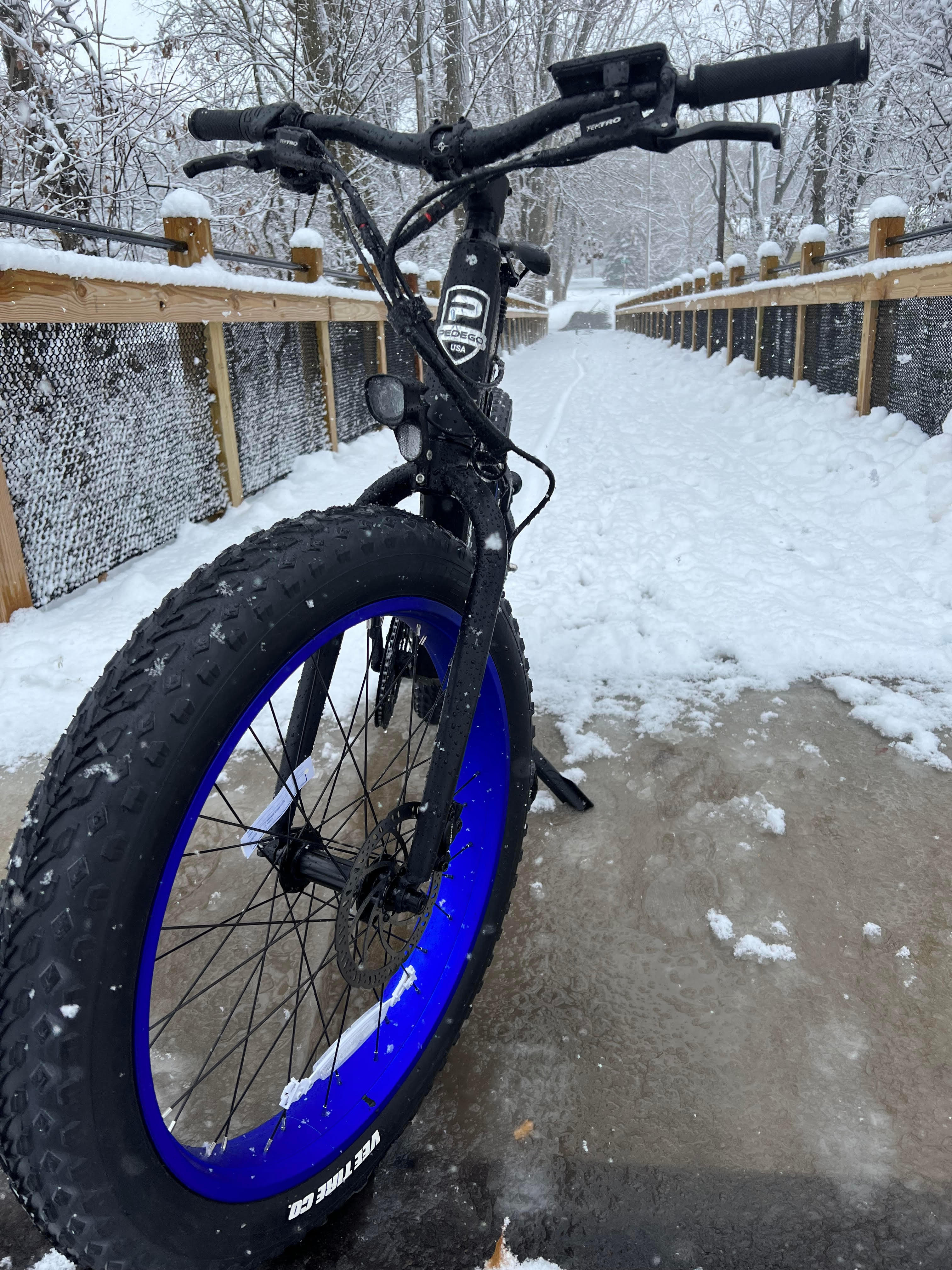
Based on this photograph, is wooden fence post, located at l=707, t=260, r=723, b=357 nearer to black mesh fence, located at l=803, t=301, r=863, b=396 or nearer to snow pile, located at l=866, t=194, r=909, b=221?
black mesh fence, located at l=803, t=301, r=863, b=396

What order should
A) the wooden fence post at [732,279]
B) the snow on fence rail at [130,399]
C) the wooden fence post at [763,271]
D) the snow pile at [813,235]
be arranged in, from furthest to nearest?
1. the wooden fence post at [732,279]
2. the wooden fence post at [763,271]
3. the snow pile at [813,235]
4. the snow on fence rail at [130,399]

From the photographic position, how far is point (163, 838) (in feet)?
3.03

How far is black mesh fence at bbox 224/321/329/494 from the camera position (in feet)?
18.8

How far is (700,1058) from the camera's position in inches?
64.4

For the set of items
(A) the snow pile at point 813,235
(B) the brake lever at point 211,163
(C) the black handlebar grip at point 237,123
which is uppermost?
(A) the snow pile at point 813,235

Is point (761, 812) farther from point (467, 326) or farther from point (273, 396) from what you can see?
point (273, 396)

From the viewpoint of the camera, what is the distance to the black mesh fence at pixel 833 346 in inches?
283

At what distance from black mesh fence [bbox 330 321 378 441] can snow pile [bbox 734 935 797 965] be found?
6.44m

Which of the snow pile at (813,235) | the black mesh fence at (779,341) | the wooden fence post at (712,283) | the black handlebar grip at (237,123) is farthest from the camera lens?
the wooden fence post at (712,283)

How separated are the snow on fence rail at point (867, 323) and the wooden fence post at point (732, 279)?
560 mm

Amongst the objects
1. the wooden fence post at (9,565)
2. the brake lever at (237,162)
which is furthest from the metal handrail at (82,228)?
the brake lever at (237,162)

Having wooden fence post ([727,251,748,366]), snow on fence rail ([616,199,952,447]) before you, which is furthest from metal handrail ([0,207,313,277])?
wooden fence post ([727,251,748,366])

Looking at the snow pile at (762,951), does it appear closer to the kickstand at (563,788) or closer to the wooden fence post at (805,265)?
the kickstand at (563,788)

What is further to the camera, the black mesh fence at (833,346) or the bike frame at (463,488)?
the black mesh fence at (833,346)
